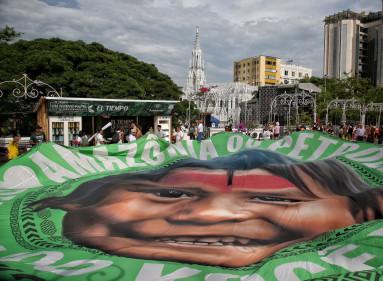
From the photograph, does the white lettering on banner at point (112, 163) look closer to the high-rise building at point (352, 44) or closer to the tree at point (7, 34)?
the tree at point (7, 34)

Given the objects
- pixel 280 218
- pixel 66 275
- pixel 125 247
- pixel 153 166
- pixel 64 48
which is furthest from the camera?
pixel 64 48

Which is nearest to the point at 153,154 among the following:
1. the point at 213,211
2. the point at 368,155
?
the point at 213,211

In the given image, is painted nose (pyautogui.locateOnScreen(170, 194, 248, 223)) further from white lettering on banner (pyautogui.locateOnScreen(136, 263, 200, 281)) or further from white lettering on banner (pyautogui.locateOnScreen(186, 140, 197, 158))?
white lettering on banner (pyautogui.locateOnScreen(186, 140, 197, 158))

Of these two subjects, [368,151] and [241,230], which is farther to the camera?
[368,151]

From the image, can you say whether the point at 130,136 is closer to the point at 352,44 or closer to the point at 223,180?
the point at 223,180

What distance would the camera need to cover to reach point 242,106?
7050cm

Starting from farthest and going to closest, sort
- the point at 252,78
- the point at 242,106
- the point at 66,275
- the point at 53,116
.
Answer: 1. the point at 252,78
2. the point at 242,106
3. the point at 53,116
4. the point at 66,275

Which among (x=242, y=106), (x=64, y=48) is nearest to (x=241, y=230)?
(x=64, y=48)

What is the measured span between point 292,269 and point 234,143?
16.1 feet

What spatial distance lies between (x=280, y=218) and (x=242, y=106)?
6755 cm

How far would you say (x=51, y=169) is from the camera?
6.59 meters

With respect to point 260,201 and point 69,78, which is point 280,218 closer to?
point 260,201

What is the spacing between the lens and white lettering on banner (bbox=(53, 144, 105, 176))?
22.5ft

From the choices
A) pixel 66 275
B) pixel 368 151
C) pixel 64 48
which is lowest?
pixel 66 275
